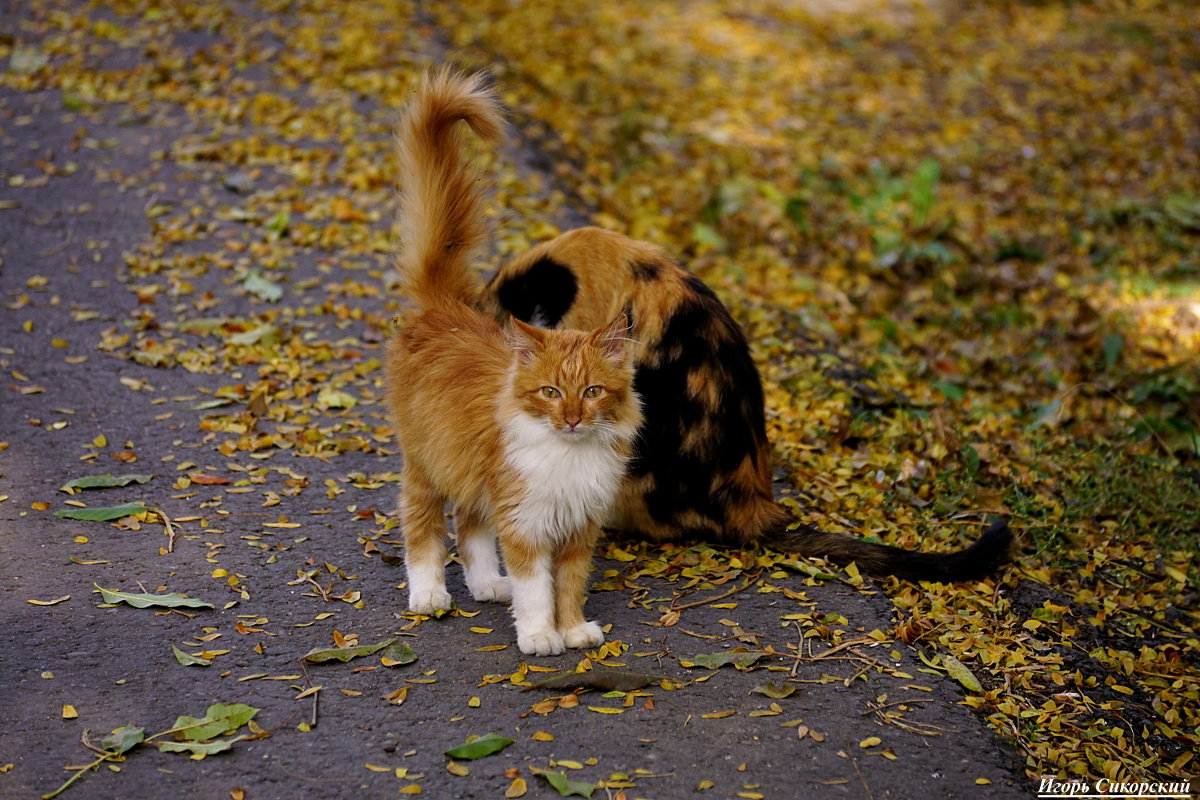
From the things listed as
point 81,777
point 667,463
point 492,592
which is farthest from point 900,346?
point 81,777

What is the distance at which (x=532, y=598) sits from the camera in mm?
4371

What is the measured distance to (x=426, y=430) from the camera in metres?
4.58

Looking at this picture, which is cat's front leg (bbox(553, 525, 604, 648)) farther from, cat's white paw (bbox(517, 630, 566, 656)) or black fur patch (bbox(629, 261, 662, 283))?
black fur patch (bbox(629, 261, 662, 283))

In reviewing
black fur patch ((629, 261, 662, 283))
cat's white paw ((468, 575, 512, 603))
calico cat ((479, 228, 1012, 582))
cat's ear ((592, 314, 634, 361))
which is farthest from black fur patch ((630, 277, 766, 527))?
cat's white paw ((468, 575, 512, 603))

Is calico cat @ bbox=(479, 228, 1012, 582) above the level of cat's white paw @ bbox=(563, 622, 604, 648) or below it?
above

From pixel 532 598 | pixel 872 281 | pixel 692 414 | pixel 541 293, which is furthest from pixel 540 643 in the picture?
pixel 872 281

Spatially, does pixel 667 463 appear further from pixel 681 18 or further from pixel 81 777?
pixel 681 18

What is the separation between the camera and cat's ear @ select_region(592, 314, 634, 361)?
426cm

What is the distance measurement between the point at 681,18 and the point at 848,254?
21.5 ft

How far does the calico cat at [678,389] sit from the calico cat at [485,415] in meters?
0.29

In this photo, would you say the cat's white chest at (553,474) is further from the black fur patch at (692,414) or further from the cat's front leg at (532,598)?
the black fur patch at (692,414)

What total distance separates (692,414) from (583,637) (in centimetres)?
124

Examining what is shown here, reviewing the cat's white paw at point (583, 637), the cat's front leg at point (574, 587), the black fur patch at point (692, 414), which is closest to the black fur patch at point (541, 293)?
the black fur patch at point (692, 414)

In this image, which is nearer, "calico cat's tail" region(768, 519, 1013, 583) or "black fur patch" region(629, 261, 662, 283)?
"calico cat's tail" region(768, 519, 1013, 583)
